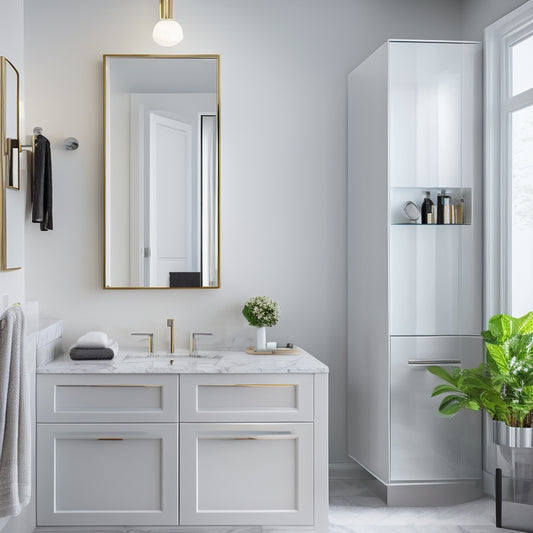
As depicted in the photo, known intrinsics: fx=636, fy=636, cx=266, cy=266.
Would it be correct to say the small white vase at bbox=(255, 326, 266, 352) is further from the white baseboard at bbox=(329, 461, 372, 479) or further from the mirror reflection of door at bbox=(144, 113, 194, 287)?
the white baseboard at bbox=(329, 461, 372, 479)

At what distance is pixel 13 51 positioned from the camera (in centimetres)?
312

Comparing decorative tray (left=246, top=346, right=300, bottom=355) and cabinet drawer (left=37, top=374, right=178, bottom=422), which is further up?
decorative tray (left=246, top=346, right=300, bottom=355)

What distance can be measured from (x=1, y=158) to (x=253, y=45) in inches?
59.5

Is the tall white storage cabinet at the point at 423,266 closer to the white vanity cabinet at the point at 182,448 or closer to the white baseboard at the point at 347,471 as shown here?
the white baseboard at the point at 347,471

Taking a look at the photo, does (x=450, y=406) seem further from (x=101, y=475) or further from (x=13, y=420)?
(x=13, y=420)

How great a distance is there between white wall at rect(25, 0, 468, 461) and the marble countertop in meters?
0.38

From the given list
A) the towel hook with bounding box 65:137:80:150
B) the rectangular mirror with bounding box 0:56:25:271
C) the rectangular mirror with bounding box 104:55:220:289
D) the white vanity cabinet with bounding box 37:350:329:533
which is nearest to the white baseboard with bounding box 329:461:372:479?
the white vanity cabinet with bounding box 37:350:329:533

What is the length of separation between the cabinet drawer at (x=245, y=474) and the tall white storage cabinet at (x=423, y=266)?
0.51 m

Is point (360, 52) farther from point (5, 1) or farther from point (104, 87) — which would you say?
point (5, 1)

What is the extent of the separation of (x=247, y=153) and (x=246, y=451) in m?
1.61

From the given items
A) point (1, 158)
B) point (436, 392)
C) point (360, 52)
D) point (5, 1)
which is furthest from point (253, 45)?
point (436, 392)

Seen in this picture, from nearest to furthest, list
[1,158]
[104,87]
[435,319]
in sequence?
1. [1,158]
2. [435,319]
3. [104,87]

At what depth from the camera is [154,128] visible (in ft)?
11.3

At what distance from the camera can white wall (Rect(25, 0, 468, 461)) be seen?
3.47 metres
